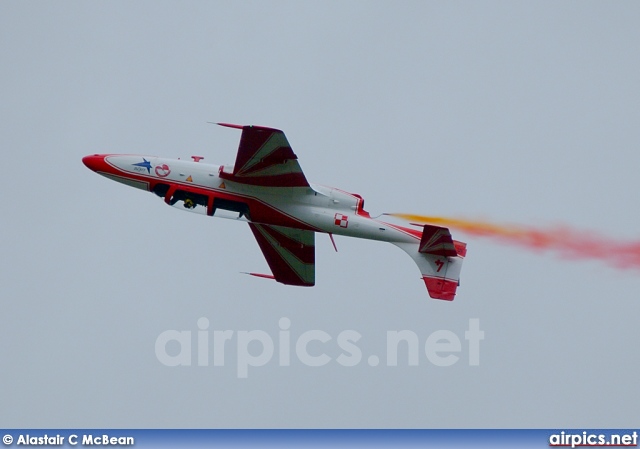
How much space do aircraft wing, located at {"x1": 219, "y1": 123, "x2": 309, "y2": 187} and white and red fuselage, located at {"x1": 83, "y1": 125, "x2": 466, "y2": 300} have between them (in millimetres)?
36

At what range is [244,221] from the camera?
209 ft

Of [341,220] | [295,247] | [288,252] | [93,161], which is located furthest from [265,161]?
[93,161]

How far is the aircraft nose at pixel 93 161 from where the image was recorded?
212ft

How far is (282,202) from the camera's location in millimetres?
63375

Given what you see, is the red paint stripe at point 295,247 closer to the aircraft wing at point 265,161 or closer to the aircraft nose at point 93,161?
the aircraft wing at point 265,161

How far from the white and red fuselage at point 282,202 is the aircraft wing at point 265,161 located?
4 cm

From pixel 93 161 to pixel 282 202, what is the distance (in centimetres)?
736

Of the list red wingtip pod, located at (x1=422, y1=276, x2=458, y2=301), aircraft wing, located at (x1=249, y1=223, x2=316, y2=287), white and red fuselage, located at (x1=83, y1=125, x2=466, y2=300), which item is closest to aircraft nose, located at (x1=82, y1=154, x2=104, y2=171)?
white and red fuselage, located at (x1=83, y1=125, x2=466, y2=300)

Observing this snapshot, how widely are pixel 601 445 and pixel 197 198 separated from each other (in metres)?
17.0

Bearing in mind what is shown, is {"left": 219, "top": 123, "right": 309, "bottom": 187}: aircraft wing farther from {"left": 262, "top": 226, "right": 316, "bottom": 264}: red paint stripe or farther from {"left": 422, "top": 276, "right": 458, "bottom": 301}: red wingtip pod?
{"left": 422, "top": 276, "right": 458, "bottom": 301}: red wingtip pod

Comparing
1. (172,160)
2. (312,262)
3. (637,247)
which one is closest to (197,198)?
(172,160)

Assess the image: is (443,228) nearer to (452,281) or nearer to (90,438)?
(452,281)

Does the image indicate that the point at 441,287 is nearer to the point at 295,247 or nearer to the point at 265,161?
the point at 295,247

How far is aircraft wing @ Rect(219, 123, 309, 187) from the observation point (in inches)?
A: 2415
